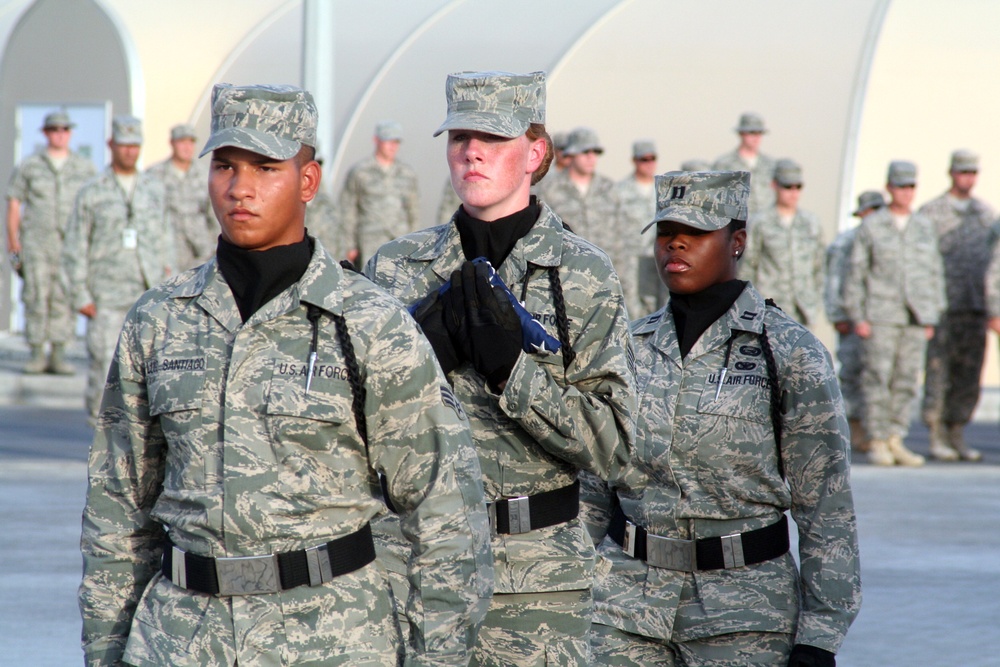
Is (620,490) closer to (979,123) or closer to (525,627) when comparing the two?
(525,627)

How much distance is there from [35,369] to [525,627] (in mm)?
13423

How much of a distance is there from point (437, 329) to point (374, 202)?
12.0 m

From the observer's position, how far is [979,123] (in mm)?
17219

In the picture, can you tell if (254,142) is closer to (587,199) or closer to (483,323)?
(483,323)

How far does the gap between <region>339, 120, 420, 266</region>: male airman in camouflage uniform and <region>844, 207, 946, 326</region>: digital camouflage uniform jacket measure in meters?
4.82

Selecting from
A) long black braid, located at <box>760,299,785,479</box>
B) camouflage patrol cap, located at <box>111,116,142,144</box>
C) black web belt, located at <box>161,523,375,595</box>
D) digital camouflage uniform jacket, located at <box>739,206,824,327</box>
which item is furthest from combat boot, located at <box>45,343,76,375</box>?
black web belt, located at <box>161,523,375,595</box>

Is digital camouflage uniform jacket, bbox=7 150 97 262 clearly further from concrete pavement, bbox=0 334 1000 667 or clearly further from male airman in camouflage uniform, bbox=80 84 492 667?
male airman in camouflage uniform, bbox=80 84 492 667

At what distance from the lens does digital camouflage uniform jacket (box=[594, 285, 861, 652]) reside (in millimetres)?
4109

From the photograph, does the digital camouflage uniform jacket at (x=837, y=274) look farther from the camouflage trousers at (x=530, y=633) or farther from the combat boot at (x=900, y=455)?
the camouflage trousers at (x=530, y=633)

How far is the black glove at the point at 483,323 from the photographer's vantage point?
11.8 ft

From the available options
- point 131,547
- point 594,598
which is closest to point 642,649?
point 594,598

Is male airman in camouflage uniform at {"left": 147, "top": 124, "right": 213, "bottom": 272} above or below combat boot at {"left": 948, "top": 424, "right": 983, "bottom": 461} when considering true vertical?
above

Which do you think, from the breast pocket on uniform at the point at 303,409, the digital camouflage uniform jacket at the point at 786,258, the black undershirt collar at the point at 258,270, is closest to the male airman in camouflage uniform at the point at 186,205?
the digital camouflage uniform jacket at the point at 786,258

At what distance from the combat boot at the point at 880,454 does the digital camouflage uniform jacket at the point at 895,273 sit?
3.25 feet
